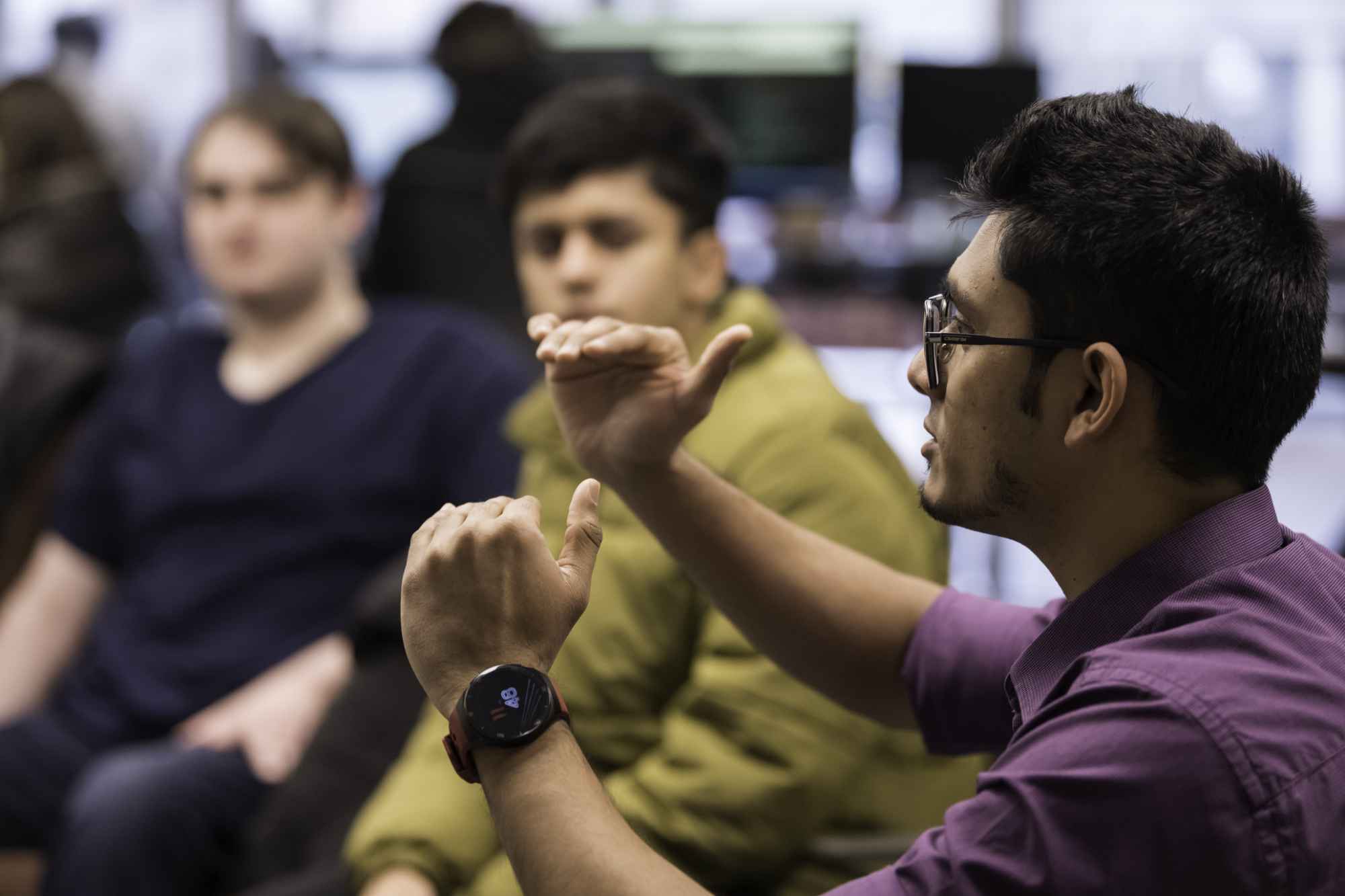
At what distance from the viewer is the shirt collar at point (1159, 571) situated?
0.86 meters

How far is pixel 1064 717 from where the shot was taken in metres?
0.79

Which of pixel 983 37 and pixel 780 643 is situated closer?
pixel 780 643

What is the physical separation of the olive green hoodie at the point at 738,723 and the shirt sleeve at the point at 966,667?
6.0 inches

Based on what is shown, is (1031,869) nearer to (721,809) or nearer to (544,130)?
(721,809)

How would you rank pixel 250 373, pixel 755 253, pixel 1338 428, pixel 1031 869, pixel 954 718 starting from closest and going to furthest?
1. pixel 1031 869
2. pixel 954 718
3. pixel 250 373
4. pixel 1338 428
5. pixel 755 253

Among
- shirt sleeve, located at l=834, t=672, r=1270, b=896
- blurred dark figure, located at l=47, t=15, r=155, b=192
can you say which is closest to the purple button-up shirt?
shirt sleeve, located at l=834, t=672, r=1270, b=896

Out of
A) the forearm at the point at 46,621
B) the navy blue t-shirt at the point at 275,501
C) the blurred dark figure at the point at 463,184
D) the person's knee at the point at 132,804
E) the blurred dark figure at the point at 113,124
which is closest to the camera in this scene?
the person's knee at the point at 132,804

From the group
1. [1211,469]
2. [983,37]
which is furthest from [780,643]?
[983,37]

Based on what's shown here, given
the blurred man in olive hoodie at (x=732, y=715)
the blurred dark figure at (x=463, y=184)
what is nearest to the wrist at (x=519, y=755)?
the blurred man in olive hoodie at (x=732, y=715)

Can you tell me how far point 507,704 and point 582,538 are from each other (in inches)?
4.4

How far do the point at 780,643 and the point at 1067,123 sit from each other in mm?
463

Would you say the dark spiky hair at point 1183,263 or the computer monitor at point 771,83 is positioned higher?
the dark spiky hair at point 1183,263

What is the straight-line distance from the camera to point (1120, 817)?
A: 742mm

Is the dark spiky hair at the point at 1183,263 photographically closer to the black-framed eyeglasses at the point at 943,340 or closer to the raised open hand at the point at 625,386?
the black-framed eyeglasses at the point at 943,340
